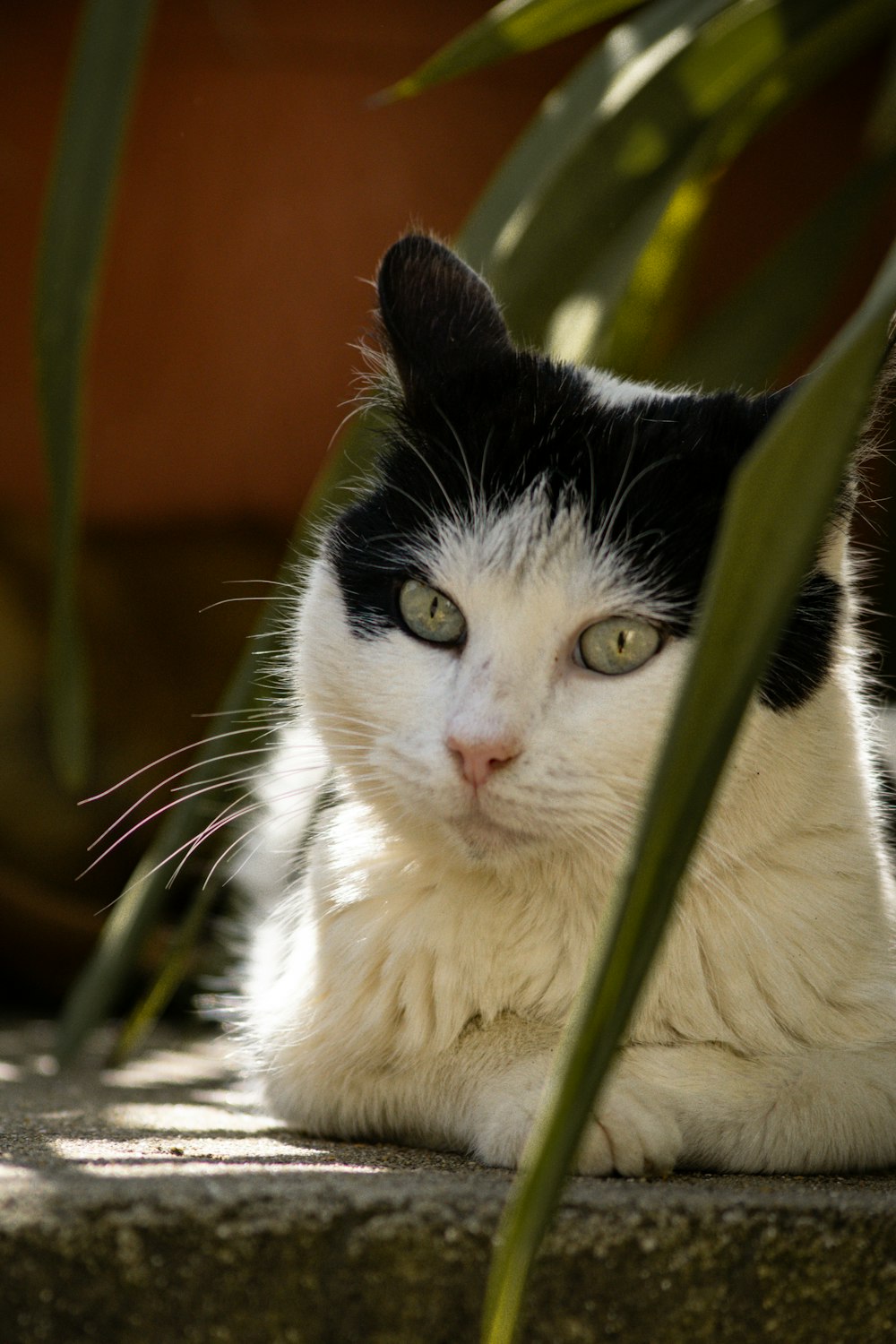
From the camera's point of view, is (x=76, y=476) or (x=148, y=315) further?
(x=148, y=315)

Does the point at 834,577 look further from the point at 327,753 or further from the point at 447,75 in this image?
the point at 447,75

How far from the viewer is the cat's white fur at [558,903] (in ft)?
2.67

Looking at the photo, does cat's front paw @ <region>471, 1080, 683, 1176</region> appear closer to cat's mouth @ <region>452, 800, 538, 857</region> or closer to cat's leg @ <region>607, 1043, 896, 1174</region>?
cat's leg @ <region>607, 1043, 896, 1174</region>

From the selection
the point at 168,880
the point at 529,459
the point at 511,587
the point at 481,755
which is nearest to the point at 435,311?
the point at 529,459

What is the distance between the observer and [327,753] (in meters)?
0.97

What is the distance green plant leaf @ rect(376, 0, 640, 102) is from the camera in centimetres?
115

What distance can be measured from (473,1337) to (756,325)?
111 centimetres

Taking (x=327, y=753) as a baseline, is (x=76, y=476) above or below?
above

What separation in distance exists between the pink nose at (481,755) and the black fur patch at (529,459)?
0.15 metres

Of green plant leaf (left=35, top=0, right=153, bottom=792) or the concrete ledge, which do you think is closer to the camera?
the concrete ledge

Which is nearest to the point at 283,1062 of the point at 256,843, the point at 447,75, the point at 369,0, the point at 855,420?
the point at 256,843

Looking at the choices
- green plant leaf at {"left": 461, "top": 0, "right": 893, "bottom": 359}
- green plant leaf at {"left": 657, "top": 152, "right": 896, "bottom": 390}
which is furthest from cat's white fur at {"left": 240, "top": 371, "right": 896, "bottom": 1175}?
green plant leaf at {"left": 657, "top": 152, "right": 896, "bottom": 390}

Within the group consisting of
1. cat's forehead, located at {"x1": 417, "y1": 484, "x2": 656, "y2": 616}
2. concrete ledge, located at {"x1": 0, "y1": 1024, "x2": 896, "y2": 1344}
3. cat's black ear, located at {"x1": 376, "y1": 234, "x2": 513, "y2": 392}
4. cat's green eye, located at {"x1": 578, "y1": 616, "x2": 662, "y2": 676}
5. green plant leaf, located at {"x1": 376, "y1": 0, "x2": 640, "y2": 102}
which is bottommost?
concrete ledge, located at {"x1": 0, "y1": 1024, "x2": 896, "y2": 1344}

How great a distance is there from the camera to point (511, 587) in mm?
869
